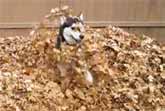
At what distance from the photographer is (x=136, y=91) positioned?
6664 mm

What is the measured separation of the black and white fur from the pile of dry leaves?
11 centimetres

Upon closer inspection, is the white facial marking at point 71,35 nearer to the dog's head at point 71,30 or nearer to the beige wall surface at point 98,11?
the dog's head at point 71,30

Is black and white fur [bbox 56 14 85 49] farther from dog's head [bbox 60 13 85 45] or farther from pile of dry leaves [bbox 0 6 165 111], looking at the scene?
pile of dry leaves [bbox 0 6 165 111]

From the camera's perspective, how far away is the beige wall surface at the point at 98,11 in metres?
7.58

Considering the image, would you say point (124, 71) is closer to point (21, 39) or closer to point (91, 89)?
point (91, 89)

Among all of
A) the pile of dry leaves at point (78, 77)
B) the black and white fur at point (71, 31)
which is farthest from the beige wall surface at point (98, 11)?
the black and white fur at point (71, 31)

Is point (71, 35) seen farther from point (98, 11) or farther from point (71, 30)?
point (98, 11)

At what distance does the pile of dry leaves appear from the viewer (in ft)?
20.3

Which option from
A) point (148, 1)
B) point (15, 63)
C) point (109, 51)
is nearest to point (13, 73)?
point (15, 63)

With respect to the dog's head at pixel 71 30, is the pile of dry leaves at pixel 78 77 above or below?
below

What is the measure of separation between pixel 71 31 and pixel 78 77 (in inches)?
20.8

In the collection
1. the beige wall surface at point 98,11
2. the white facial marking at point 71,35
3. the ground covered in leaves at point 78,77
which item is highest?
the beige wall surface at point 98,11

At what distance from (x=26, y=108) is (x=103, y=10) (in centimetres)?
238

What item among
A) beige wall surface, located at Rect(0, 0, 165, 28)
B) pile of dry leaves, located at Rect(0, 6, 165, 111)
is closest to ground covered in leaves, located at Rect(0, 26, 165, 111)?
pile of dry leaves, located at Rect(0, 6, 165, 111)
